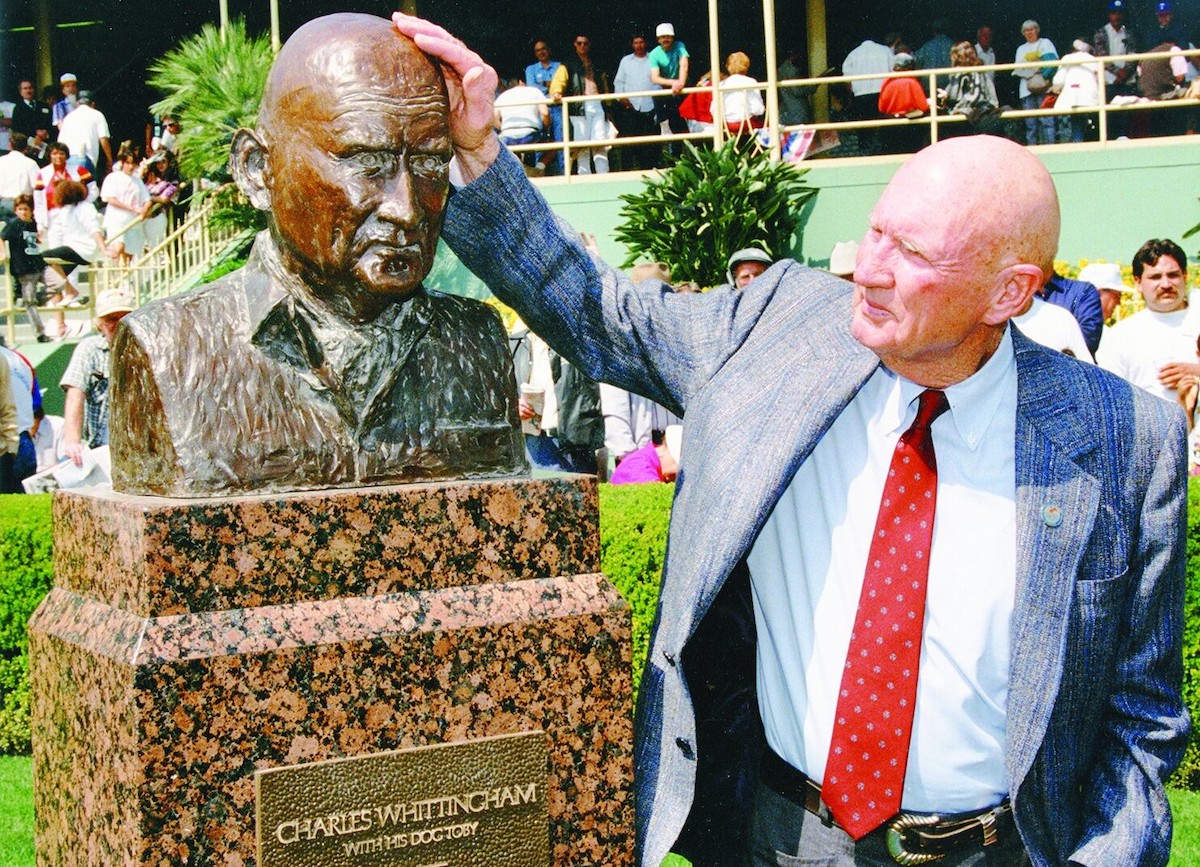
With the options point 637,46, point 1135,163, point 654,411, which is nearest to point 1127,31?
point 1135,163

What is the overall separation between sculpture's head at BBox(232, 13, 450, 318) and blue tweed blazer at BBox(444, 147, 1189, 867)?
0.72ft

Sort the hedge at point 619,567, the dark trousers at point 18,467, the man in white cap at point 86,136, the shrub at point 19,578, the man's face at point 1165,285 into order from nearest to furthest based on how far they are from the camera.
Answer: the hedge at point 619,567
the shrub at point 19,578
the man's face at point 1165,285
the dark trousers at point 18,467
the man in white cap at point 86,136

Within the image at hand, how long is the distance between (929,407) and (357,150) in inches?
46.4

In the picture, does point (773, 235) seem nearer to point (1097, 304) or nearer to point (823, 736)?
point (1097, 304)

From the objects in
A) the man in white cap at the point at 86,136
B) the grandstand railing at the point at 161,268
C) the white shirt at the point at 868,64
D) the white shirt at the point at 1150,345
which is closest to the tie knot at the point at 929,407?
the white shirt at the point at 1150,345

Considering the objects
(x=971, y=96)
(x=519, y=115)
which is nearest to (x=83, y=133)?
(x=519, y=115)

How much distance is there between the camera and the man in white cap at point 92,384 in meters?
6.67

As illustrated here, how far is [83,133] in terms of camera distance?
1616 centimetres

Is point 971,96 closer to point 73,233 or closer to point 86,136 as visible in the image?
point 73,233

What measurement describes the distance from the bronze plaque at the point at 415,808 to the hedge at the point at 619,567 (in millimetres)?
2760

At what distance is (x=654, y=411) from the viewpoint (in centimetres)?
686

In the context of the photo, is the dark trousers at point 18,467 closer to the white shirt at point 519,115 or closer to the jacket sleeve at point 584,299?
the jacket sleeve at point 584,299

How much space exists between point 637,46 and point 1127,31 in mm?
5853

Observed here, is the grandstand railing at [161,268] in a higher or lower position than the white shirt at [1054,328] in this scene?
higher
